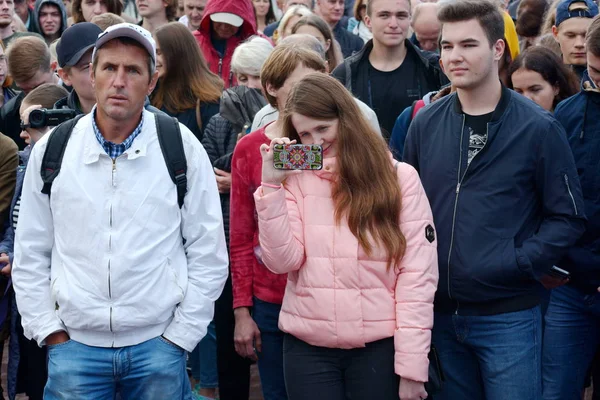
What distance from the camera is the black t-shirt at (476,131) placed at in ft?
14.6

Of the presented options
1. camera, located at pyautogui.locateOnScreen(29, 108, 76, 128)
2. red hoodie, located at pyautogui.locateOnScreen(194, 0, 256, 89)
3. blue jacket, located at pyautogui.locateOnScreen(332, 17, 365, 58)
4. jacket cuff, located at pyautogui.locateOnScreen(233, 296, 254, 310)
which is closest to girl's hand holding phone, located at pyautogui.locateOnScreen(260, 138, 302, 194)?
jacket cuff, located at pyautogui.locateOnScreen(233, 296, 254, 310)

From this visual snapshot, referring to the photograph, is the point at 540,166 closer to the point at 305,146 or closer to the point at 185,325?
the point at 305,146

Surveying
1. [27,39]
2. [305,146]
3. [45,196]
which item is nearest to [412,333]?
[305,146]

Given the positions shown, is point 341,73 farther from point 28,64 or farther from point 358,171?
point 358,171

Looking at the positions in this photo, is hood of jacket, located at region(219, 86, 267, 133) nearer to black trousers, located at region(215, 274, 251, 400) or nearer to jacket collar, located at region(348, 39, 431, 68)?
black trousers, located at region(215, 274, 251, 400)

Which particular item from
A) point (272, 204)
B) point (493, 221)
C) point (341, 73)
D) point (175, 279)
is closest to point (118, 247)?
point (175, 279)

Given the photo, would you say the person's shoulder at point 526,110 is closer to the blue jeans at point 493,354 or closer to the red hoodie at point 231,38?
the blue jeans at point 493,354

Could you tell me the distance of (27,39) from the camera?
7402 mm

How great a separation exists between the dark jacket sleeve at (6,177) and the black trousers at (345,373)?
201 centimetres

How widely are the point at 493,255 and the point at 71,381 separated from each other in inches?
74.7

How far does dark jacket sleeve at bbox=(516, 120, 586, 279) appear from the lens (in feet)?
14.3

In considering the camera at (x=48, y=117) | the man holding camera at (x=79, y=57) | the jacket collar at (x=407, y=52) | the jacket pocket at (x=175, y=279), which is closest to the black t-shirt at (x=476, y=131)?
the jacket pocket at (x=175, y=279)

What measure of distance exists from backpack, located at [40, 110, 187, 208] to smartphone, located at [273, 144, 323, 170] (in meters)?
0.41

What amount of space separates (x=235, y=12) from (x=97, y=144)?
13.5 ft
